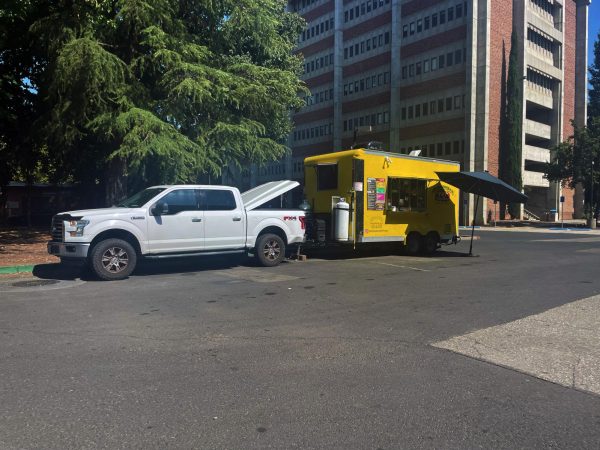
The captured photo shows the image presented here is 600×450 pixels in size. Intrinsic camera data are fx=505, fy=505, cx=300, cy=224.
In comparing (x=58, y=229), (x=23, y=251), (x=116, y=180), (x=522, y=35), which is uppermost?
(x=522, y=35)

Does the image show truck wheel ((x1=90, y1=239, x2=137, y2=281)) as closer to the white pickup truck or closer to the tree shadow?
the white pickup truck

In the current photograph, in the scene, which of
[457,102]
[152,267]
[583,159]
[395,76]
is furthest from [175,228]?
[395,76]

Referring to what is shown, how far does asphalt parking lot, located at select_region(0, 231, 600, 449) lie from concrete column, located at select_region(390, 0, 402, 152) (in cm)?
4587

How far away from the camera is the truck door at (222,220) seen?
38.0 feet

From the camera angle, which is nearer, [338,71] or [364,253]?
[364,253]

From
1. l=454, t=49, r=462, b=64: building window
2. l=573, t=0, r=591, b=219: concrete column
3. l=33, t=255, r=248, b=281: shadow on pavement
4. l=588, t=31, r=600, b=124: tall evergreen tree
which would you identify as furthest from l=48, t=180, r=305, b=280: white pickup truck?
l=588, t=31, r=600, b=124: tall evergreen tree

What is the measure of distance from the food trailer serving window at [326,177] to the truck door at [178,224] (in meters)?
4.62

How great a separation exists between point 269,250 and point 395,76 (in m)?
45.5

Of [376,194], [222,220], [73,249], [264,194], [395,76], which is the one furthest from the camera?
[395,76]

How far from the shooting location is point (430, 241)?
54.1 ft

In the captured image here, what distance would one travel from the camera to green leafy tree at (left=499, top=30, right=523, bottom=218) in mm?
48156

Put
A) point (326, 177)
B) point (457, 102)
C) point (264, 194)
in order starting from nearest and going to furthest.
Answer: point (264, 194) → point (326, 177) → point (457, 102)

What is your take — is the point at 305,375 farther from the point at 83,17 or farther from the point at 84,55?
the point at 83,17

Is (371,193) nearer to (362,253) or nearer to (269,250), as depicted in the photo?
(362,253)
